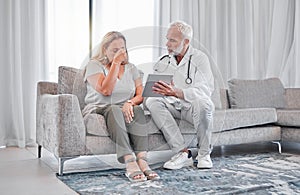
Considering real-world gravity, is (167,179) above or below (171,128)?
below

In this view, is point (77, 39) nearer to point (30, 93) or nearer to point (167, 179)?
point (30, 93)

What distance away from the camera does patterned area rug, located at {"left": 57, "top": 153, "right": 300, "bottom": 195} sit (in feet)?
7.24

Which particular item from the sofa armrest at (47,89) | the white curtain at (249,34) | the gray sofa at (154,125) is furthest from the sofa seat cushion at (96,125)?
the white curtain at (249,34)

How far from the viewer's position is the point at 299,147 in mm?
3805

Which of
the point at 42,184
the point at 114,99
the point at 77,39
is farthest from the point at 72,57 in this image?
the point at 42,184

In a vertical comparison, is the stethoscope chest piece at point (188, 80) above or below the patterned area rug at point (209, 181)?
above

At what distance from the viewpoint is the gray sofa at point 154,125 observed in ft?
8.45

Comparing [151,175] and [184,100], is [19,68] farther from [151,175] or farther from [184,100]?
[151,175]

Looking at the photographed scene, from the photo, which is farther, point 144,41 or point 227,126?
point 227,126

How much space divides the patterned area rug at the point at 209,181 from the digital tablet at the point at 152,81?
486mm

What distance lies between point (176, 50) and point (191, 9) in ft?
6.95

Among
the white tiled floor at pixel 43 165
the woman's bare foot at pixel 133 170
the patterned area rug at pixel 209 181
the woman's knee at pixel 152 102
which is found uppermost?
the woman's knee at pixel 152 102

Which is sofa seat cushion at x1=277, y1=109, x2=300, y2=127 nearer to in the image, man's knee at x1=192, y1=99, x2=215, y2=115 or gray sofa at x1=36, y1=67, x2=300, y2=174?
gray sofa at x1=36, y1=67, x2=300, y2=174

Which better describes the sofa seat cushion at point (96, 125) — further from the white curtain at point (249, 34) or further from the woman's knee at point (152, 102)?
the white curtain at point (249, 34)
